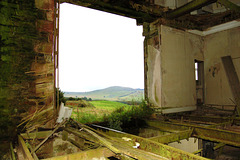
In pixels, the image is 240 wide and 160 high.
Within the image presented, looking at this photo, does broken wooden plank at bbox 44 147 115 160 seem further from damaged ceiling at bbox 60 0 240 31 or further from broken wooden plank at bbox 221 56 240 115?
broken wooden plank at bbox 221 56 240 115

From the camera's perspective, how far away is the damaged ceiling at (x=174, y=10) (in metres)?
5.24

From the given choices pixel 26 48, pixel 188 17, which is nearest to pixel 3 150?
pixel 26 48

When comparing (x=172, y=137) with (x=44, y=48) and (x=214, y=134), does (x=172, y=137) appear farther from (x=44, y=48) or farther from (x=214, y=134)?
(x=44, y=48)

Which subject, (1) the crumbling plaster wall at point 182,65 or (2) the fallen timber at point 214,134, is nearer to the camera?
(2) the fallen timber at point 214,134

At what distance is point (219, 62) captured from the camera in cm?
695

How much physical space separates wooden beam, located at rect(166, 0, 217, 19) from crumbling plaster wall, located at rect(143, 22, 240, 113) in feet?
1.60

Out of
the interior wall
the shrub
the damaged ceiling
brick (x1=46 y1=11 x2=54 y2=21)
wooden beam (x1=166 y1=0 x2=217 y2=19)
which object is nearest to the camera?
brick (x1=46 y1=11 x2=54 y2=21)

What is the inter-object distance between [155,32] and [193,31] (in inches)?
75.9

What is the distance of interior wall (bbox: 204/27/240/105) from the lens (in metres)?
6.50

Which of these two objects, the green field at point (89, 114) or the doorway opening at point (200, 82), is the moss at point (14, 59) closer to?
the green field at point (89, 114)

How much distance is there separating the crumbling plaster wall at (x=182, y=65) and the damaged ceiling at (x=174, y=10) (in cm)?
37

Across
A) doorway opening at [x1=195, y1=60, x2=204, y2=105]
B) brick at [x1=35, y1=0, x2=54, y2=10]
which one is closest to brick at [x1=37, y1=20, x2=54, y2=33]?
brick at [x1=35, y1=0, x2=54, y2=10]

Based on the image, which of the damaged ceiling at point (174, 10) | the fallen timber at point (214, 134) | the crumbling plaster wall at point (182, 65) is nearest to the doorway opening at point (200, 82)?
the crumbling plaster wall at point (182, 65)

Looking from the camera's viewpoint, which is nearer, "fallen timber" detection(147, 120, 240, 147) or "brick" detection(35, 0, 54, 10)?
"fallen timber" detection(147, 120, 240, 147)
